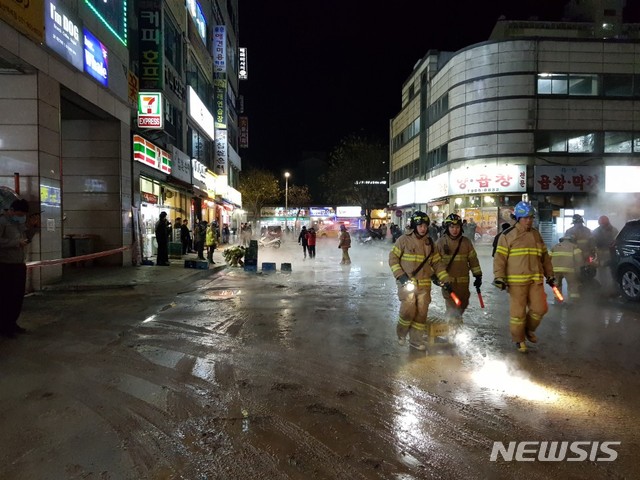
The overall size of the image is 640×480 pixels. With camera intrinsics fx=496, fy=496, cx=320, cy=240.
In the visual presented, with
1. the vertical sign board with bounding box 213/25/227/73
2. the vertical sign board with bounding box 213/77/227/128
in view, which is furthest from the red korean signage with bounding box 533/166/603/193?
the vertical sign board with bounding box 213/25/227/73

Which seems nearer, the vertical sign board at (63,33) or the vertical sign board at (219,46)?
the vertical sign board at (63,33)

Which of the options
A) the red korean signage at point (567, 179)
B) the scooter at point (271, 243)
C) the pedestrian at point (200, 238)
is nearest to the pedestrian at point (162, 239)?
the pedestrian at point (200, 238)

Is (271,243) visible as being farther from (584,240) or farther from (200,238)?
(584,240)

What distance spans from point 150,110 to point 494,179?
22143 millimetres

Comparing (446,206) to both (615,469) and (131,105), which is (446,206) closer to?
(131,105)

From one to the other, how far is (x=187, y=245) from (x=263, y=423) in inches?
720

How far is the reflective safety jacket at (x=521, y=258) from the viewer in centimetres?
576

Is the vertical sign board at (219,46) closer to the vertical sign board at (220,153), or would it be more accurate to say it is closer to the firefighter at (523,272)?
the vertical sign board at (220,153)

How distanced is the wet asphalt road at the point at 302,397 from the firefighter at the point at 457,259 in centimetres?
60

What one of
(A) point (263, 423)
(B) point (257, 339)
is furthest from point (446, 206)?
(A) point (263, 423)

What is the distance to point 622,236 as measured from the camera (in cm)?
973

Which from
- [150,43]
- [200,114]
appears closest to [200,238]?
[150,43]

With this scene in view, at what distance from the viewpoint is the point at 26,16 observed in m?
9.60

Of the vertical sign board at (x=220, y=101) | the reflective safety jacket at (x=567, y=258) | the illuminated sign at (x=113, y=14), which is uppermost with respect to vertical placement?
the vertical sign board at (x=220, y=101)
